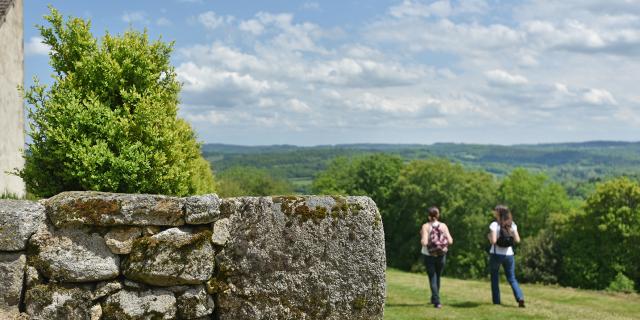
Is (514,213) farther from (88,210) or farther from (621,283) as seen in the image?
(88,210)

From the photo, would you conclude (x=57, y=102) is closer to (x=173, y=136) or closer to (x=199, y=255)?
(x=173, y=136)

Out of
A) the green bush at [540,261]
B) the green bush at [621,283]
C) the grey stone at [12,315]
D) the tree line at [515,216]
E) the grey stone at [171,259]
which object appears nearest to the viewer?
the grey stone at [12,315]

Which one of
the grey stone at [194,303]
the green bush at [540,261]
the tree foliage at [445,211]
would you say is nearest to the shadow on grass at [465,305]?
the grey stone at [194,303]

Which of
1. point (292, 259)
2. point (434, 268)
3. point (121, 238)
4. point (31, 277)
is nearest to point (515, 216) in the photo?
point (434, 268)

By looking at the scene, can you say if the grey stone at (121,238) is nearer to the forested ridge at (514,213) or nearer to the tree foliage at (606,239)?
the forested ridge at (514,213)

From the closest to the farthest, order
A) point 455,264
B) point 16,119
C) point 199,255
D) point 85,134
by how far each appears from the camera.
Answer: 1. point 199,255
2. point 85,134
3. point 16,119
4. point 455,264

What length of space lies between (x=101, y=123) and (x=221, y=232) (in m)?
2.47

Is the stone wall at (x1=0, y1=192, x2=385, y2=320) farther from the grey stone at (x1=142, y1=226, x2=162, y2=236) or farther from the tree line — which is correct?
the tree line

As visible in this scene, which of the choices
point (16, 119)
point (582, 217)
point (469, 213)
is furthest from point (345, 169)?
point (16, 119)

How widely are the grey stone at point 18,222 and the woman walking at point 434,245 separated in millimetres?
8368

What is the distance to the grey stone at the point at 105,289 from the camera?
213 inches

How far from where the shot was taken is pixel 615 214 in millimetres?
42531

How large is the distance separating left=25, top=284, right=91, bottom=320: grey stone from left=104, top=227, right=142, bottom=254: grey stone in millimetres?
579

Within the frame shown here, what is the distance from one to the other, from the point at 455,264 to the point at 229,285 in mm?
47547
